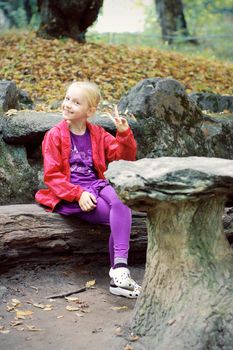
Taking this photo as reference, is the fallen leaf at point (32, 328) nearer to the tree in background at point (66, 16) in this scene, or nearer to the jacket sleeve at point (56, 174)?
the jacket sleeve at point (56, 174)

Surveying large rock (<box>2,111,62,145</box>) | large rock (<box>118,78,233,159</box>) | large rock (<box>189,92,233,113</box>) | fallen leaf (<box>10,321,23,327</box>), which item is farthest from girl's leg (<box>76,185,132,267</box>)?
large rock (<box>189,92,233,113</box>)

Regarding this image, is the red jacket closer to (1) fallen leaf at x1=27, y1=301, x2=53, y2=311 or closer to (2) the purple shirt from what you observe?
(2) the purple shirt

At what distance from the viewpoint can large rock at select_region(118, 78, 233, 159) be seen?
6078 mm

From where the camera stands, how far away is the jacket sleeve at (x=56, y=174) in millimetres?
4375

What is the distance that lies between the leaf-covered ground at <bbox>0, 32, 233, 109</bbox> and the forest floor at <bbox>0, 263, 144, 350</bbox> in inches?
165

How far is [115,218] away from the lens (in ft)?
14.0

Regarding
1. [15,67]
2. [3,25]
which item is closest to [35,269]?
[15,67]

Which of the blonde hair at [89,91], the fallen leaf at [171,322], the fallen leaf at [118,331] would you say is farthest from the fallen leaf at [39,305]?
the blonde hair at [89,91]

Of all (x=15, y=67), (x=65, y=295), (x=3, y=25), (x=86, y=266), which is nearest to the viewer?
(x=65, y=295)

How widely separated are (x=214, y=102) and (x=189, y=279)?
4.97m

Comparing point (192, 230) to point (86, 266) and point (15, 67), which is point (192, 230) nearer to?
point (86, 266)

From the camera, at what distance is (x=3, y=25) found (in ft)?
52.0

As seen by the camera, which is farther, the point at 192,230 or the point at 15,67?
the point at 15,67

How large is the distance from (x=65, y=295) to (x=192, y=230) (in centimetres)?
142
